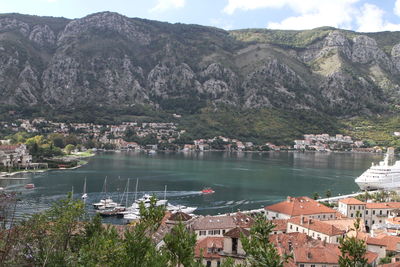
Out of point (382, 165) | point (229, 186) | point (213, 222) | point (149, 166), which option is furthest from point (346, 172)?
point (213, 222)

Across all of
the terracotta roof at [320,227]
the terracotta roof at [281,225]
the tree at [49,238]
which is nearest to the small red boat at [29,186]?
the terracotta roof at [281,225]

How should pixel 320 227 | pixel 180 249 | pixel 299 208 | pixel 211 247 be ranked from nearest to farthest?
pixel 180 249 < pixel 211 247 < pixel 320 227 < pixel 299 208

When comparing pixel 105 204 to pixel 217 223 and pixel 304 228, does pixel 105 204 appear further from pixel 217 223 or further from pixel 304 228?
pixel 304 228

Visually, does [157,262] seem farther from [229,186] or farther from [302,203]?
[229,186]

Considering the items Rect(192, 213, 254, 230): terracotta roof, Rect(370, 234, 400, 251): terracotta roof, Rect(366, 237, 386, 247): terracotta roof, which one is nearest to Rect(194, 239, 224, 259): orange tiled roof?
Rect(192, 213, 254, 230): terracotta roof

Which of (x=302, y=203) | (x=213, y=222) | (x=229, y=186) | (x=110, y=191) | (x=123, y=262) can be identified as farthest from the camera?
(x=229, y=186)

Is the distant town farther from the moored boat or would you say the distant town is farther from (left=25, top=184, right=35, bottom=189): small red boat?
the moored boat

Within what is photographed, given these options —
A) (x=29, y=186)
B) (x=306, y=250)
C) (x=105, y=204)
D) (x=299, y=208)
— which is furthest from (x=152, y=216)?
(x=29, y=186)
